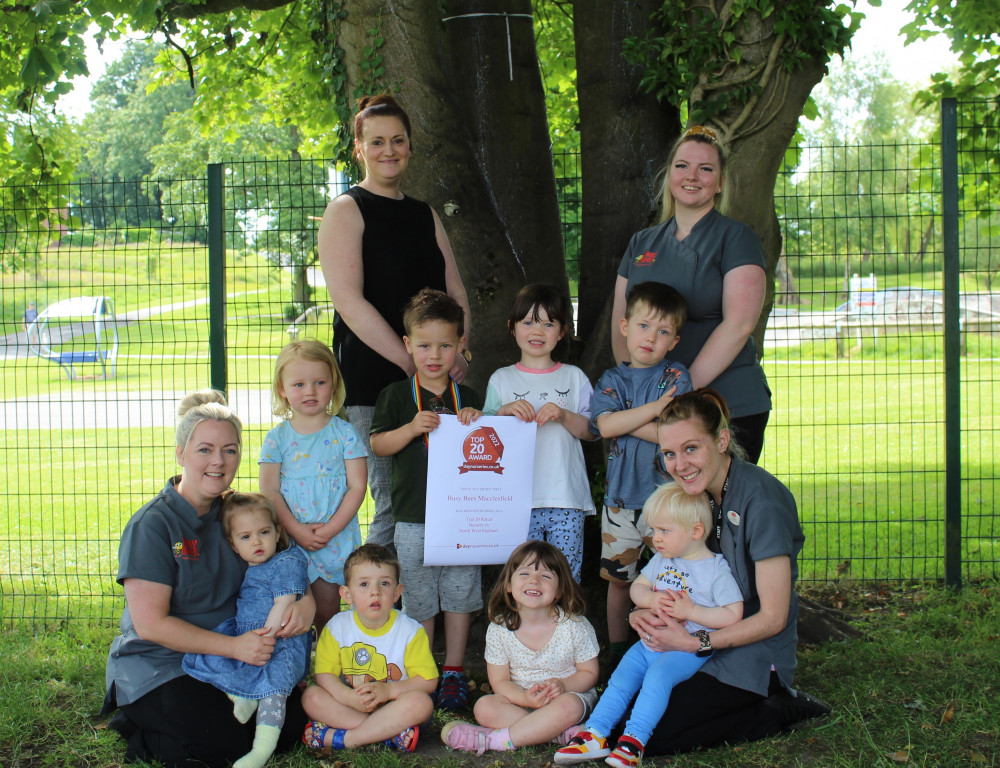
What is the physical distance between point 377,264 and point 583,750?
2.19 m

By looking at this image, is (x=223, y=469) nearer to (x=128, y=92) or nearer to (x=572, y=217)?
(x=572, y=217)

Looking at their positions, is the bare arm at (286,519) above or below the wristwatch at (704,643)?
above

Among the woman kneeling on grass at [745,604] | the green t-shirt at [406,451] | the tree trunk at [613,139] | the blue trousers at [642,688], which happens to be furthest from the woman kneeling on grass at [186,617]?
the tree trunk at [613,139]

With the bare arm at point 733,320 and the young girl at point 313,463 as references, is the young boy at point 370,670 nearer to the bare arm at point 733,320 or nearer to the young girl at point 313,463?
the young girl at point 313,463

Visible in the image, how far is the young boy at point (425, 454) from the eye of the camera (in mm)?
3807

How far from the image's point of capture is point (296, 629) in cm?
356

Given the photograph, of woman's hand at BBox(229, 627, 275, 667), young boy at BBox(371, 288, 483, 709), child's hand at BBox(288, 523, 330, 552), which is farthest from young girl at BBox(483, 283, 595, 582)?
woman's hand at BBox(229, 627, 275, 667)

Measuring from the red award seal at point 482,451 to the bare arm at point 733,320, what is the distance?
2.95ft

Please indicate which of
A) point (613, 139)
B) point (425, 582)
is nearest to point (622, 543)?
point (425, 582)

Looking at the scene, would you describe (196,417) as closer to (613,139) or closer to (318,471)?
(318,471)

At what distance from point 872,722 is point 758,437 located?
124 cm

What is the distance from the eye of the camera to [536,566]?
3.58 m

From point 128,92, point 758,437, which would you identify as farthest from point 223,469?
point 128,92

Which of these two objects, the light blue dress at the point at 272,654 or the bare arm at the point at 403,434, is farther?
the bare arm at the point at 403,434
